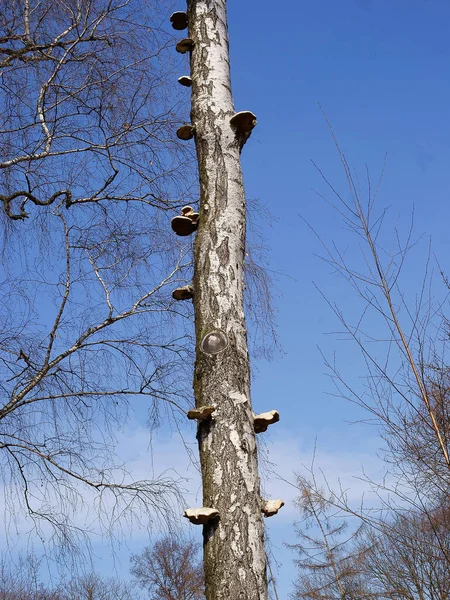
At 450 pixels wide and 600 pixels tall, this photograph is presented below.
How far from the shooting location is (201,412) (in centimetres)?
292

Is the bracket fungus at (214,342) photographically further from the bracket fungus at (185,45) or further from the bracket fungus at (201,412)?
the bracket fungus at (185,45)

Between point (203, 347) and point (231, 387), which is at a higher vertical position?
point (203, 347)

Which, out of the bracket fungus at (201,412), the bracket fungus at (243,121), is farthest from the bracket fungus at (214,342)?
the bracket fungus at (243,121)

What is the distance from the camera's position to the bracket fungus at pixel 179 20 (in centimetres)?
451

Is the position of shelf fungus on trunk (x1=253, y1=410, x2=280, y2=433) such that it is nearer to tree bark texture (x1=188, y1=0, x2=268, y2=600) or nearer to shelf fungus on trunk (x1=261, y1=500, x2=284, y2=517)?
tree bark texture (x1=188, y1=0, x2=268, y2=600)

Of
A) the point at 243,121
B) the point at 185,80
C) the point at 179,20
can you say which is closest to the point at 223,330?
the point at 243,121

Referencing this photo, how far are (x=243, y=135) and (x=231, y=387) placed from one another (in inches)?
66.4

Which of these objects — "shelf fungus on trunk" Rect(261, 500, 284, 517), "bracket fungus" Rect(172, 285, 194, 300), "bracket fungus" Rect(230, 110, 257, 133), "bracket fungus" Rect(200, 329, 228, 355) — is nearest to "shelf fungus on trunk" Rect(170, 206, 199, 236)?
"bracket fungus" Rect(172, 285, 194, 300)

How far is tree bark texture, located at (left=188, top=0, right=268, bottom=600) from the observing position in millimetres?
2688

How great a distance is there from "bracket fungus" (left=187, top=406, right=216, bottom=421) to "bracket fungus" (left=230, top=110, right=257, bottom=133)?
1.81 meters

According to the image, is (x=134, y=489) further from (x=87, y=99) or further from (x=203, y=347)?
(x=87, y=99)

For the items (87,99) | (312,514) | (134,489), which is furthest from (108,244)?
(312,514)

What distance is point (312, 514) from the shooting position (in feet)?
47.5

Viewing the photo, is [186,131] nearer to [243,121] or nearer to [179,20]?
[243,121]
